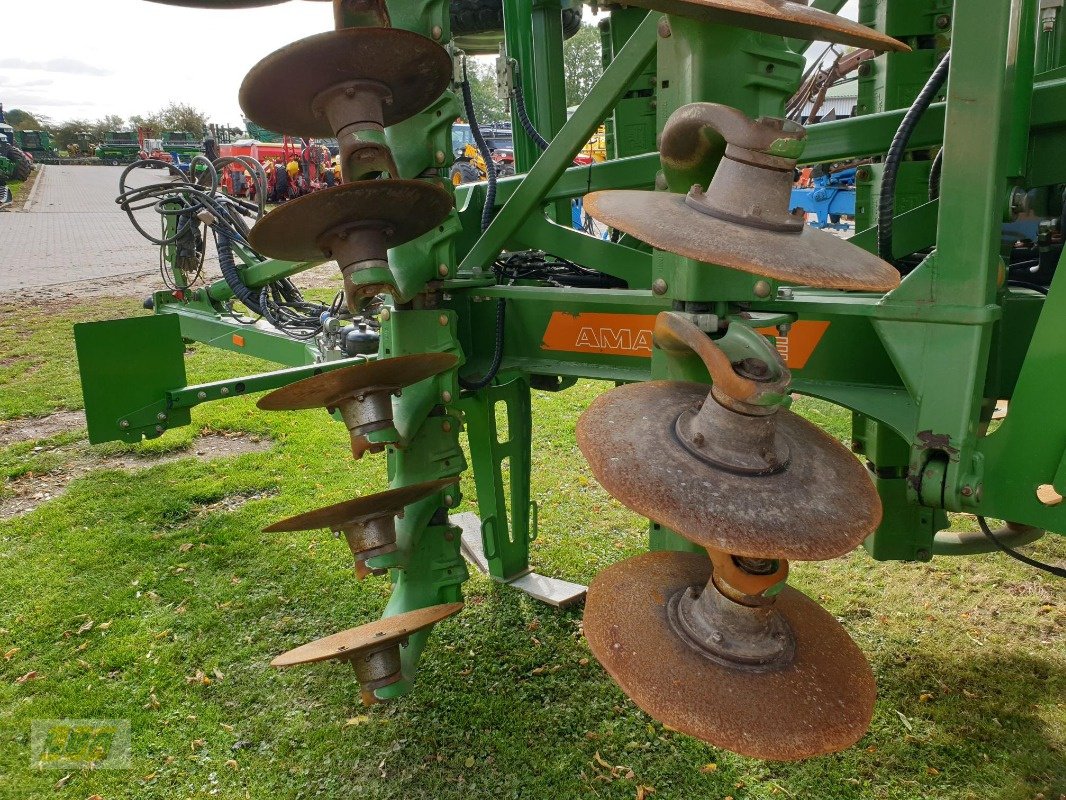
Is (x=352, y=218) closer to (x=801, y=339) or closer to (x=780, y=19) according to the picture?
(x=780, y=19)

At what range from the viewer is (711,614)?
148 cm

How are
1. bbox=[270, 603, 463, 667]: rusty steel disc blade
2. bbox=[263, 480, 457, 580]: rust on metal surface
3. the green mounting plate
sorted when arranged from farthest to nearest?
the green mounting plate, bbox=[263, 480, 457, 580]: rust on metal surface, bbox=[270, 603, 463, 667]: rusty steel disc blade

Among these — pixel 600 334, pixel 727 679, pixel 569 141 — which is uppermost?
pixel 569 141

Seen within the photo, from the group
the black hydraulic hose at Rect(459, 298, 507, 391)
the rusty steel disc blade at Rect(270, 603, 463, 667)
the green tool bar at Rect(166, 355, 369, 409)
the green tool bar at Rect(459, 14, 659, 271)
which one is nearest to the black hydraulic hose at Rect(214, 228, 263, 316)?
the green tool bar at Rect(166, 355, 369, 409)

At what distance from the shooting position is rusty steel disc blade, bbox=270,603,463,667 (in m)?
2.01

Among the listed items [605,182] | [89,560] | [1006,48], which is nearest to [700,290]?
[1006,48]

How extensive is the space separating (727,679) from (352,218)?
129 cm

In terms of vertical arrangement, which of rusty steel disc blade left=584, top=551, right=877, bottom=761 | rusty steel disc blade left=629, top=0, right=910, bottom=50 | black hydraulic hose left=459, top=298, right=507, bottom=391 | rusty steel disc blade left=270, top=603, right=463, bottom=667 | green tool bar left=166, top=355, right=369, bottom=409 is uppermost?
rusty steel disc blade left=629, top=0, right=910, bottom=50

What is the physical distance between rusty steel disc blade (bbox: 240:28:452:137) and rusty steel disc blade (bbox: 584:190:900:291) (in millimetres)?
797

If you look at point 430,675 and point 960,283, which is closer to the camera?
point 960,283

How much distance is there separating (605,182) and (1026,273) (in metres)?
1.28

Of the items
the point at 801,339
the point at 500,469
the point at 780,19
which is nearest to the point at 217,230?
the point at 500,469

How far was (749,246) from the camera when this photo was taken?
120 cm

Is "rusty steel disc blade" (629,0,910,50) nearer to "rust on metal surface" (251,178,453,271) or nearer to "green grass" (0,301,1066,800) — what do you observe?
"rust on metal surface" (251,178,453,271)
